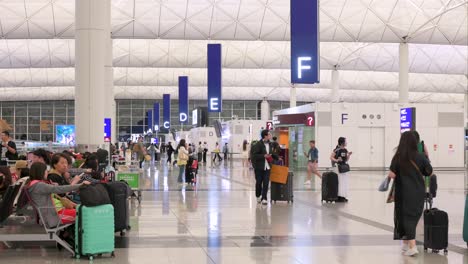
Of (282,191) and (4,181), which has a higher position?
(4,181)

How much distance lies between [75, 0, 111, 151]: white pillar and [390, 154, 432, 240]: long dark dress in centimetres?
1144

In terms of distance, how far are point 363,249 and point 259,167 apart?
7.02m

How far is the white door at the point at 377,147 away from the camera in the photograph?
1508 inches

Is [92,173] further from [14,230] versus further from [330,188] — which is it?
[330,188]

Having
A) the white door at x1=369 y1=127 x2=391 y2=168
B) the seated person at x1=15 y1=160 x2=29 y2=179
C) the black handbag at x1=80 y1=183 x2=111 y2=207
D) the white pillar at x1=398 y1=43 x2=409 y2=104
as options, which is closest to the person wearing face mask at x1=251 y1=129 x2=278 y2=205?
the seated person at x1=15 y1=160 x2=29 y2=179

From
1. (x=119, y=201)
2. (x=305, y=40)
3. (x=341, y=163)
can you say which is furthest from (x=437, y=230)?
(x=305, y=40)

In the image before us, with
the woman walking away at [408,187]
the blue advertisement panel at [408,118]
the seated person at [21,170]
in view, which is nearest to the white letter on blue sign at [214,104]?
the blue advertisement panel at [408,118]

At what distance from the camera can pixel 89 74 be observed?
18.7 m

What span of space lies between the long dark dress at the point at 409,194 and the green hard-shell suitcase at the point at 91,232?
3965 millimetres

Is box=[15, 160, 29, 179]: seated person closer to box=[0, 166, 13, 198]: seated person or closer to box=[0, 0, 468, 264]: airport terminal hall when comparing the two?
box=[0, 0, 468, 264]: airport terminal hall

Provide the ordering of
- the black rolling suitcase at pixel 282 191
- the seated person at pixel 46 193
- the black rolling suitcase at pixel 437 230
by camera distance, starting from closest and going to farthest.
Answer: the seated person at pixel 46 193 → the black rolling suitcase at pixel 437 230 → the black rolling suitcase at pixel 282 191

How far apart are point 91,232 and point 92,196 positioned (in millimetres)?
459

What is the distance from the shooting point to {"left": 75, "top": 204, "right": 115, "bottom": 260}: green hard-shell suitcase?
843 centimetres

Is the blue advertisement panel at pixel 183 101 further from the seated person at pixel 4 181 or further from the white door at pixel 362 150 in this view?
the seated person at pixel 4 181
